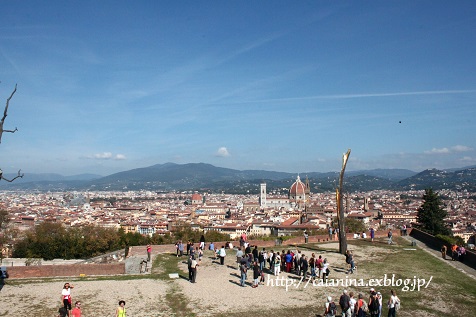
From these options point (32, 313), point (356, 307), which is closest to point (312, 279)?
point (356, 307)

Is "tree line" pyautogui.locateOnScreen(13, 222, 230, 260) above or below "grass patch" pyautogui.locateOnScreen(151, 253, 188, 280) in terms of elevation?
below

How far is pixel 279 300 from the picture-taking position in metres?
11.2

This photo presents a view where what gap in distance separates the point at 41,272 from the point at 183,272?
4.60 meters

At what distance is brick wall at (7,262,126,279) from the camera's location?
1352cm

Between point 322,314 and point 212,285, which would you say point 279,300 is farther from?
point 212,285

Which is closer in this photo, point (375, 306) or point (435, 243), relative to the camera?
point (375, 306)

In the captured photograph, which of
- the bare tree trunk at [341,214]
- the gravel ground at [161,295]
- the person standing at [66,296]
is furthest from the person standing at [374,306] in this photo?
the bare tree trunk at [341,214]

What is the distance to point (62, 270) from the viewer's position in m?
13.8

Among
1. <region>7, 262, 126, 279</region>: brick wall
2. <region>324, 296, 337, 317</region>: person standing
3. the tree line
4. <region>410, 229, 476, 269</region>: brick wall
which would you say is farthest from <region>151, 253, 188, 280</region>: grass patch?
<region>410, 229, 476, 269</region>: brick wall

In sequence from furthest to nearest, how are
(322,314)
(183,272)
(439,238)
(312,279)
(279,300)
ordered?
(439,238) < (183,272) < (312,279) < (279,300) < (322,314)

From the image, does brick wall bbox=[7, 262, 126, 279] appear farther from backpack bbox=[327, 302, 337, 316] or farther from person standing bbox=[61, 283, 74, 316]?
backpack bbox=[327, 302, 337, 316]

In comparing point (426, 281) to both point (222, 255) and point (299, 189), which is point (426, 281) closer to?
point (222, 255)

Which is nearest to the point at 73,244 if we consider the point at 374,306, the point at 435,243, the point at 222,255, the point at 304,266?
the point at 222,255

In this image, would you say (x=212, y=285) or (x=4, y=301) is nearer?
(x=4, y=301)
